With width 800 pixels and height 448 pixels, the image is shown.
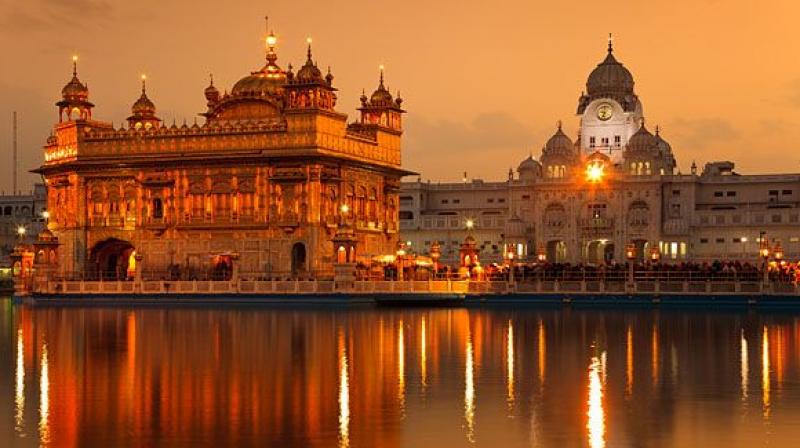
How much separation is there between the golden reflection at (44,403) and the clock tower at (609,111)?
87.5 metres

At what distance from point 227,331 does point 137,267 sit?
2332 cm

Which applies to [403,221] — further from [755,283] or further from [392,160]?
[755,283]

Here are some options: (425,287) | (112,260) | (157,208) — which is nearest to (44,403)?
(425,287)

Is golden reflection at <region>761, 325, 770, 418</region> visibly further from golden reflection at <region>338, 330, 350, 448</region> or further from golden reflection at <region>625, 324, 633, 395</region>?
golden reflection at <region>338, 330, 350, 448</region>

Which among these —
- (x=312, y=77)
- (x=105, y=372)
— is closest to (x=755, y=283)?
(x=312, y=77)

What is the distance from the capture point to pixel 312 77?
195ft

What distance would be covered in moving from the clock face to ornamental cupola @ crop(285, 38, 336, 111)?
180 ft

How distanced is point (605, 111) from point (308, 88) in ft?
185

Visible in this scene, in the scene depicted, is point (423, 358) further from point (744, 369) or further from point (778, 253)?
point (778, 253)

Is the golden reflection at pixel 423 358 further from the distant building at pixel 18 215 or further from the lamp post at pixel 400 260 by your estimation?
the distant building at pixel 18 215

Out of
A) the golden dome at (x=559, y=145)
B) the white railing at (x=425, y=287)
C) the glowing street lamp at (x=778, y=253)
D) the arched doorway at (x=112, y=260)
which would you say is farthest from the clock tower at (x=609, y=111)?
the white railing at (x=425, y=287)

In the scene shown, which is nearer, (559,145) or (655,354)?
(655,354)

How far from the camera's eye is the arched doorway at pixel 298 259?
59906 millimetres

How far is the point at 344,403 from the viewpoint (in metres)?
20.8
